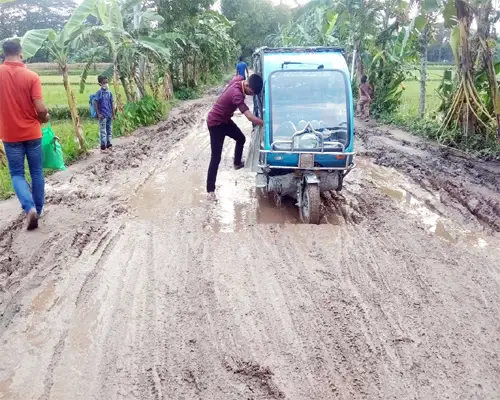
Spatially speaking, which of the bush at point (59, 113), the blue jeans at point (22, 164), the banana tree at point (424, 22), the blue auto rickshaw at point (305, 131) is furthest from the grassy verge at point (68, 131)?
the banana tree at point (424, 22)

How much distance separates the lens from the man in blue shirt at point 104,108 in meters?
10.8

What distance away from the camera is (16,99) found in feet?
19.0

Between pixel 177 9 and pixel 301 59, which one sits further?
pixel 177 9

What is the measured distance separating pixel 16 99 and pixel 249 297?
3697 millimetres

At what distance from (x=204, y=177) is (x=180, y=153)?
236cm

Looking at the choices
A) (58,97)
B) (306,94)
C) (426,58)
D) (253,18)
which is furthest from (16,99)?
(253,18)

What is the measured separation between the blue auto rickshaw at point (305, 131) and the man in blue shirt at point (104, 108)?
4.90 m

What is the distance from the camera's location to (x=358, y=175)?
9.35m

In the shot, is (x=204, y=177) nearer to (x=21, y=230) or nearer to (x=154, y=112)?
(x=21, y=230)

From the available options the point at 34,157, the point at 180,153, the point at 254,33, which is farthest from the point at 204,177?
the point at 254,33

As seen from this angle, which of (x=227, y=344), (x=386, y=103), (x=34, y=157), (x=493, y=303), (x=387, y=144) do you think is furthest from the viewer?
(x=386, y=103)

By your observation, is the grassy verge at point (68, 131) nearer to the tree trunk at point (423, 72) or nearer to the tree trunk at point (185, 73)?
the tree trunk at point (185, 73)

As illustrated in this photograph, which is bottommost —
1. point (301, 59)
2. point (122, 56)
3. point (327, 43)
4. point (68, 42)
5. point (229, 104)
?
point (229, 104)

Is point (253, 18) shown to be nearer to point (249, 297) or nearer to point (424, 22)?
Result: point (424, 22)
